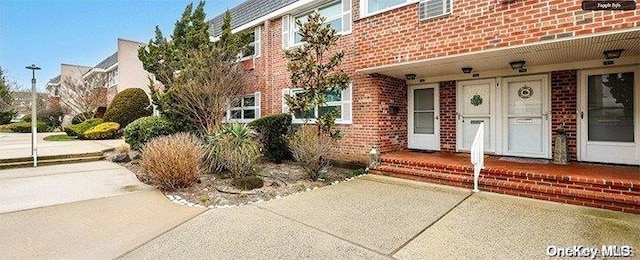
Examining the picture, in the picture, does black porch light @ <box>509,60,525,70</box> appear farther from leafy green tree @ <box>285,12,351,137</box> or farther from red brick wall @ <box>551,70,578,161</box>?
leafy green tree @ <box>285,12,351,137</box>

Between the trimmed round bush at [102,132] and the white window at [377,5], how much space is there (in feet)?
51.0

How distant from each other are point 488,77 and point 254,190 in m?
6.47

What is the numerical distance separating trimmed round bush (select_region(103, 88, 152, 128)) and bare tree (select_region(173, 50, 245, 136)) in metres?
10.3

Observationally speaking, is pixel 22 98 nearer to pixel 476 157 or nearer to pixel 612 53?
pixel 476 157

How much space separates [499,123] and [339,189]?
4608 mm

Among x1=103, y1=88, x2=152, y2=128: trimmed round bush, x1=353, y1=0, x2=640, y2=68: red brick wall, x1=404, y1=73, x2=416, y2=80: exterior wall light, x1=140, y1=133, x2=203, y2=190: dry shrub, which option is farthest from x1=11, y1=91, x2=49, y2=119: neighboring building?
x1=404, y1=73, x2=416, y2=80: exterior wall light

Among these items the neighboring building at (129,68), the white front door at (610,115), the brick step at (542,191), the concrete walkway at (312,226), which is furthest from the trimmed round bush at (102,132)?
the white front door at (610,115)

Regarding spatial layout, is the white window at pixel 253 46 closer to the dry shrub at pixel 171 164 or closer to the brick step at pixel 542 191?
the dry shrub at pixel 171 164

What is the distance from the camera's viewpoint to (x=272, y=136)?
9.43m

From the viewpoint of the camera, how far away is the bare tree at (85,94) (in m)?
21.8

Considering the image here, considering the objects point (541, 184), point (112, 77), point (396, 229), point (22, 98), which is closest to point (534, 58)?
point (541, 184)

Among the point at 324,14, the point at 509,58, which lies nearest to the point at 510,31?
the point at 509,58
